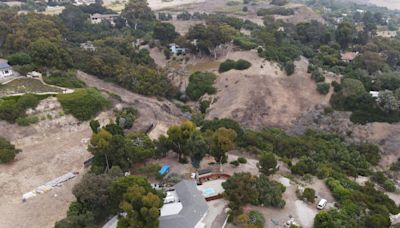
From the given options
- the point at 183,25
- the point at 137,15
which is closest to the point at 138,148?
the point at 183,25

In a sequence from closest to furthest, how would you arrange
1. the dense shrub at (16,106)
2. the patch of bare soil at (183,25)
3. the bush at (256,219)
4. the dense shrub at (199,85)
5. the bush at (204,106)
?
the bush at (256,219), the dense shrub at (16,106), the bush at (204,106), the dense shrub at (199,85), the patch of bare soil at (183,25)

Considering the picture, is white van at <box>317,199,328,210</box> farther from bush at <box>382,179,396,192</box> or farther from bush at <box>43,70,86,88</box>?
bush at <box>43,70,86,88</box>

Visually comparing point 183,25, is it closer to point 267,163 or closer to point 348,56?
point 348,56

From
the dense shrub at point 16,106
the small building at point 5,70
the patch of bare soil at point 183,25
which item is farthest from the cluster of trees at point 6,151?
the patch of bare soil at point 183,25

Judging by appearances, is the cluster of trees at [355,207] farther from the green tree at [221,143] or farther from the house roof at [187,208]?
the green tree at [221,143]

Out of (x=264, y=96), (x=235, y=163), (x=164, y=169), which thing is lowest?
(x=264, y=96)

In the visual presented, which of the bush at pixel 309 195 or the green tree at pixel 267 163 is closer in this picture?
the bush at pixel 309 195
